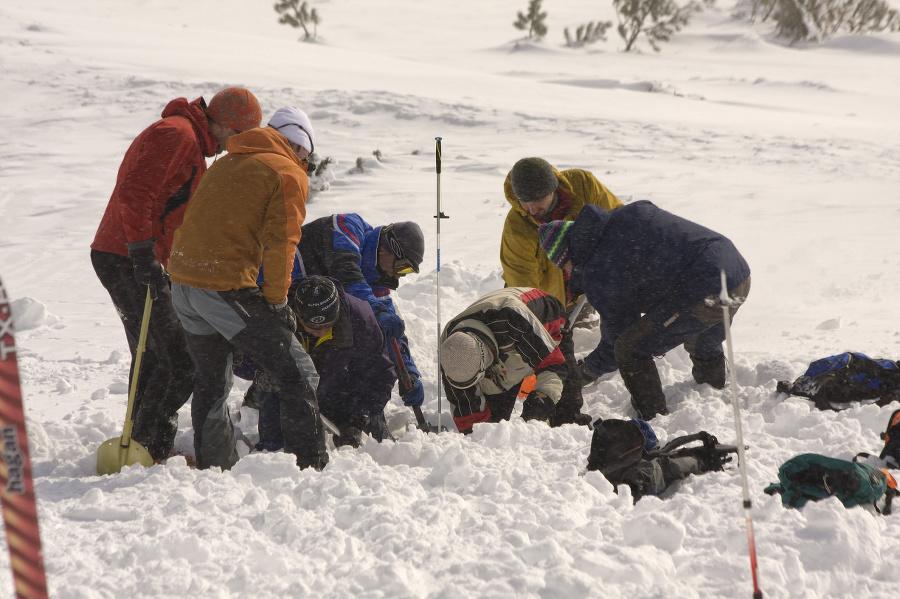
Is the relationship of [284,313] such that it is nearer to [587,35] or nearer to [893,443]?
[893,443]

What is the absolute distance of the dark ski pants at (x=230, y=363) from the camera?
3.14 metres

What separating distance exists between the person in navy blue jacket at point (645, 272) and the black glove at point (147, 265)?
6.80ft

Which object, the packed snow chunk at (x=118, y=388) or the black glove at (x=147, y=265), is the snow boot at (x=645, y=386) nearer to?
the black glove at (x=147, y=265)

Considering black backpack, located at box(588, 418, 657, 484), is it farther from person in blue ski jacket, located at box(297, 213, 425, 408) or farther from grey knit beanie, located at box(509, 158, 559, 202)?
grey knit beanie, located at box(509, 158, 559, 202)

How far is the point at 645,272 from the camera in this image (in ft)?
13.4

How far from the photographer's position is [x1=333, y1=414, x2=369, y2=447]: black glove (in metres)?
4.06

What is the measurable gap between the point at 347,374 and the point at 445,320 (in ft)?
6.41

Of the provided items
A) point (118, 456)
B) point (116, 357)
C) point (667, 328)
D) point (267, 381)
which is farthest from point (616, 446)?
point (116, 357)

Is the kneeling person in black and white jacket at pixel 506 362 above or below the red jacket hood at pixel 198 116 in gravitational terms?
below

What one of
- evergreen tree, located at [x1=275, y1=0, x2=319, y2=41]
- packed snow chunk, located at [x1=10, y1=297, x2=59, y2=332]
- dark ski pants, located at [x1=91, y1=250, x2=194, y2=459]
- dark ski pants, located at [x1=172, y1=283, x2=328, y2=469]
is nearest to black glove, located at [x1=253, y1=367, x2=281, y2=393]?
dark ski pants, located at [x1=172, y1=283, x2=328, y2=469]

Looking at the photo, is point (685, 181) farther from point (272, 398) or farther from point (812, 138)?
point (272, 398)

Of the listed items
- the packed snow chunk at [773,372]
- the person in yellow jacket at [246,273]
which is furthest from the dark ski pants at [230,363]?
the packed snow chunk at [773,372]

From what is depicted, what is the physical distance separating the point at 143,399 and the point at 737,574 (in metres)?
2.86

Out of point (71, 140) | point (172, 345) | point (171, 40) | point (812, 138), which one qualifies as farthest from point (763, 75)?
point (172, 345)
